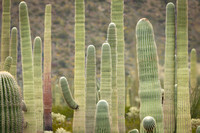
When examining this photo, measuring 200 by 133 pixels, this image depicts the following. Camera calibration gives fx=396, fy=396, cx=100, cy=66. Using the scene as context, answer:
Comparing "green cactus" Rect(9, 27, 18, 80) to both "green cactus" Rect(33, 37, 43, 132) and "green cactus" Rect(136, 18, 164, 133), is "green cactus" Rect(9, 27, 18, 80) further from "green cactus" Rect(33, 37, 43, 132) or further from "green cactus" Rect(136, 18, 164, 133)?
"green cactus" Rect(136, 18, 164, 133)

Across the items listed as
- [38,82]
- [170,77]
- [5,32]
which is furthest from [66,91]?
[5,32]

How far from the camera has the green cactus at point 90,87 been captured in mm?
5309

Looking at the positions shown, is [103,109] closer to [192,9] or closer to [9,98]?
[9,98]

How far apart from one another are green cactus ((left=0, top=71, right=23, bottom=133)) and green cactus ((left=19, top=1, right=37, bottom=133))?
1.14 m

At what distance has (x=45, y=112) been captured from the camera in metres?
6.51

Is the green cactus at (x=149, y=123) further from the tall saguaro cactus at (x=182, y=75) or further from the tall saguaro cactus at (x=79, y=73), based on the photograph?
the tall saguaro cactus at (x=79, y=73)

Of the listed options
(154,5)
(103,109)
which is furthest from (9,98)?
(154,5)

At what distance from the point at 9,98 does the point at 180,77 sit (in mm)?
2207

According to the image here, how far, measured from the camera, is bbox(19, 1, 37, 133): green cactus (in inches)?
207

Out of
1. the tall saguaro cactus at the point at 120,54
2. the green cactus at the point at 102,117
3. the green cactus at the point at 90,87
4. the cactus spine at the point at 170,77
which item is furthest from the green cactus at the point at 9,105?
the cactus spine at the point at 170,77

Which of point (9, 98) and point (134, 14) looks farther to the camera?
point (134, 14)

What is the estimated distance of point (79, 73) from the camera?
555 cm

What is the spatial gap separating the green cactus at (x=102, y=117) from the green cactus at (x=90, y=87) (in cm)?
118

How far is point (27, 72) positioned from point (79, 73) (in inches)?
28.8
